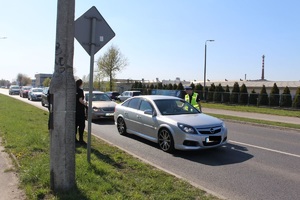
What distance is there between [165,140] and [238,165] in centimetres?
208

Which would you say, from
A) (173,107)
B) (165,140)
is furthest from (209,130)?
(173,107)

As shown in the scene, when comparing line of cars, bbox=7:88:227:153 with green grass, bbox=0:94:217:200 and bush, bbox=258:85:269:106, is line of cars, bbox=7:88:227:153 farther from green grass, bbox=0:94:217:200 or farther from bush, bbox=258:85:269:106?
bush, bbox=258:85:269:106

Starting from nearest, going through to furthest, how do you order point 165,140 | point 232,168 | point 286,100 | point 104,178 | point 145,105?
point 104,178, point 232,168, point 165,140, point 145,105, point 286,100

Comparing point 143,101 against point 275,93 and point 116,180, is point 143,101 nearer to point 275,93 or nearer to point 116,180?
point 116,180

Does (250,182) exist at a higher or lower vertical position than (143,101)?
lower

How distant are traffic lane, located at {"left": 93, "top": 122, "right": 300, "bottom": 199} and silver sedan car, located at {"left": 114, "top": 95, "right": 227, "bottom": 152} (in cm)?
32

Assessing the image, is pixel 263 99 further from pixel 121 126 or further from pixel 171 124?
pixel 171 124

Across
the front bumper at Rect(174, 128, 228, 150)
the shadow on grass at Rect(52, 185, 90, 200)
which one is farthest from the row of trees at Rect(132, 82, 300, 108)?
the shadow on grass at Rect(52, 185, 90, 200)

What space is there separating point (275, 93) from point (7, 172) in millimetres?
29934

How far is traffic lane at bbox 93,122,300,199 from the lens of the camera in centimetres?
535

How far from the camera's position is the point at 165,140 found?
831 cm

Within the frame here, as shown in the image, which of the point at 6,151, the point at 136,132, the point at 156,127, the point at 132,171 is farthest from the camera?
the point at 136,132

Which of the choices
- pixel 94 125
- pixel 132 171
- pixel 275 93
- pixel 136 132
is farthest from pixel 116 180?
pixel 275 93

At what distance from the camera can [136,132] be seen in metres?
9.88
